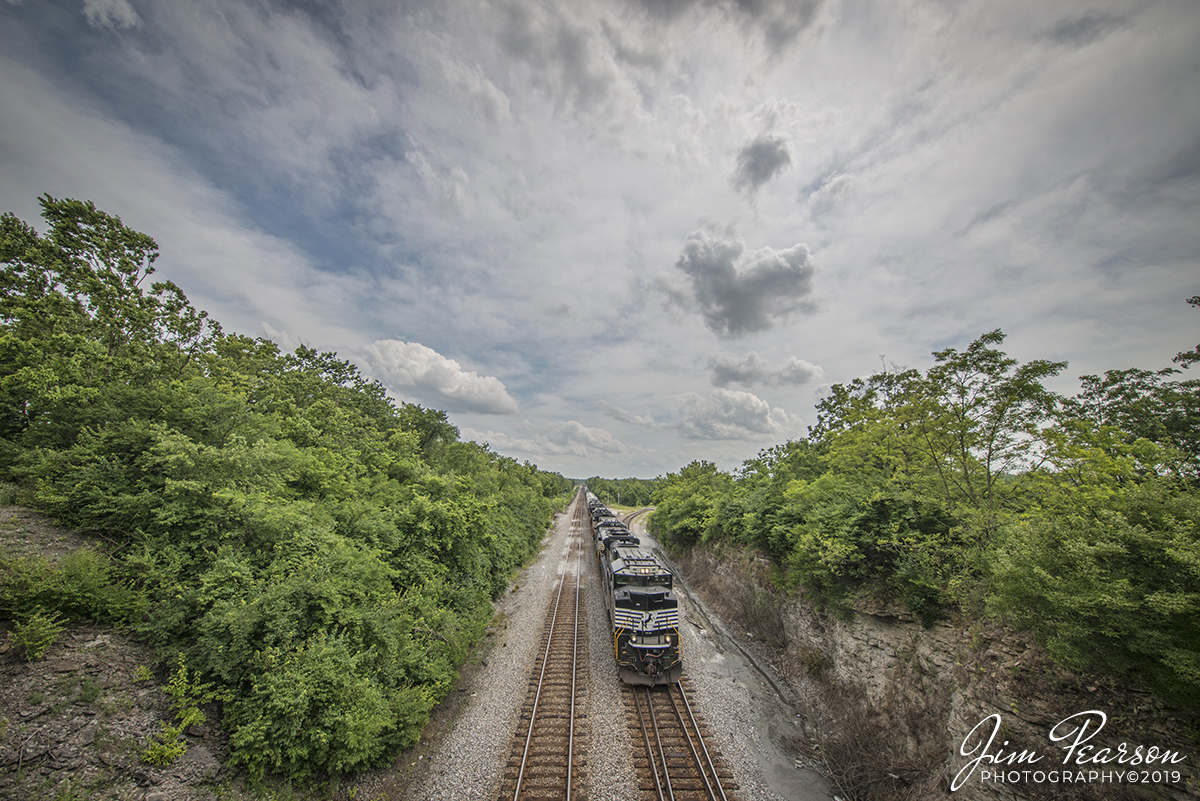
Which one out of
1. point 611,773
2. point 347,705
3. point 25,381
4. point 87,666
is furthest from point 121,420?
point 611,773

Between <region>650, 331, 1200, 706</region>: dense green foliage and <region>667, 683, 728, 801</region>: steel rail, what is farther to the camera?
<region>667, 683, 728, 801</region>: steel rail

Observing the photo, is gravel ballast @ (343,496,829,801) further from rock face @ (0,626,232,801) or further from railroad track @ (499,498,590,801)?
rock face @ (0,626,232,801)

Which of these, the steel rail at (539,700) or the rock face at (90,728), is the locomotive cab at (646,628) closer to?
the steel rail at (539,700)

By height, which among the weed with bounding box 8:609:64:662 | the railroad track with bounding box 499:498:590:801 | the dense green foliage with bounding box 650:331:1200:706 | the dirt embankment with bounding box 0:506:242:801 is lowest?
the railroad track with bounding box 499:498:590:801

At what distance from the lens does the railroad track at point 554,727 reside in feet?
28.2

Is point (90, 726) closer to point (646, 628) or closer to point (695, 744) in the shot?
point (646, 628)

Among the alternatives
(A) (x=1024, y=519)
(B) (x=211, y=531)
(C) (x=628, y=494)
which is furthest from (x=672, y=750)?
(C) (x=628, y=494)

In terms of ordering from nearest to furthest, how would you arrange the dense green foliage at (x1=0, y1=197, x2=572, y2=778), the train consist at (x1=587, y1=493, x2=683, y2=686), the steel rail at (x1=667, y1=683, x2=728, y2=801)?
the dense green foliage at (x1=0, y1=197, x2=572, y2=778) < the steel rail at (x1=667, y1=683, x2=728, y2=801) < the train consist at (x1=587, y1=493, x2=683, y2=686)

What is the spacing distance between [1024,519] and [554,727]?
44.7 ft

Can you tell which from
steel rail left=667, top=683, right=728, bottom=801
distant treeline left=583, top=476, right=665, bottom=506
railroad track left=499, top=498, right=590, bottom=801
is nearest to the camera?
steel rail left=667, top=683, right=728, bottom=801

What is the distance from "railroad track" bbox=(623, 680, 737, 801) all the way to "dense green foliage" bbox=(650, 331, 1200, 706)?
6135mm
